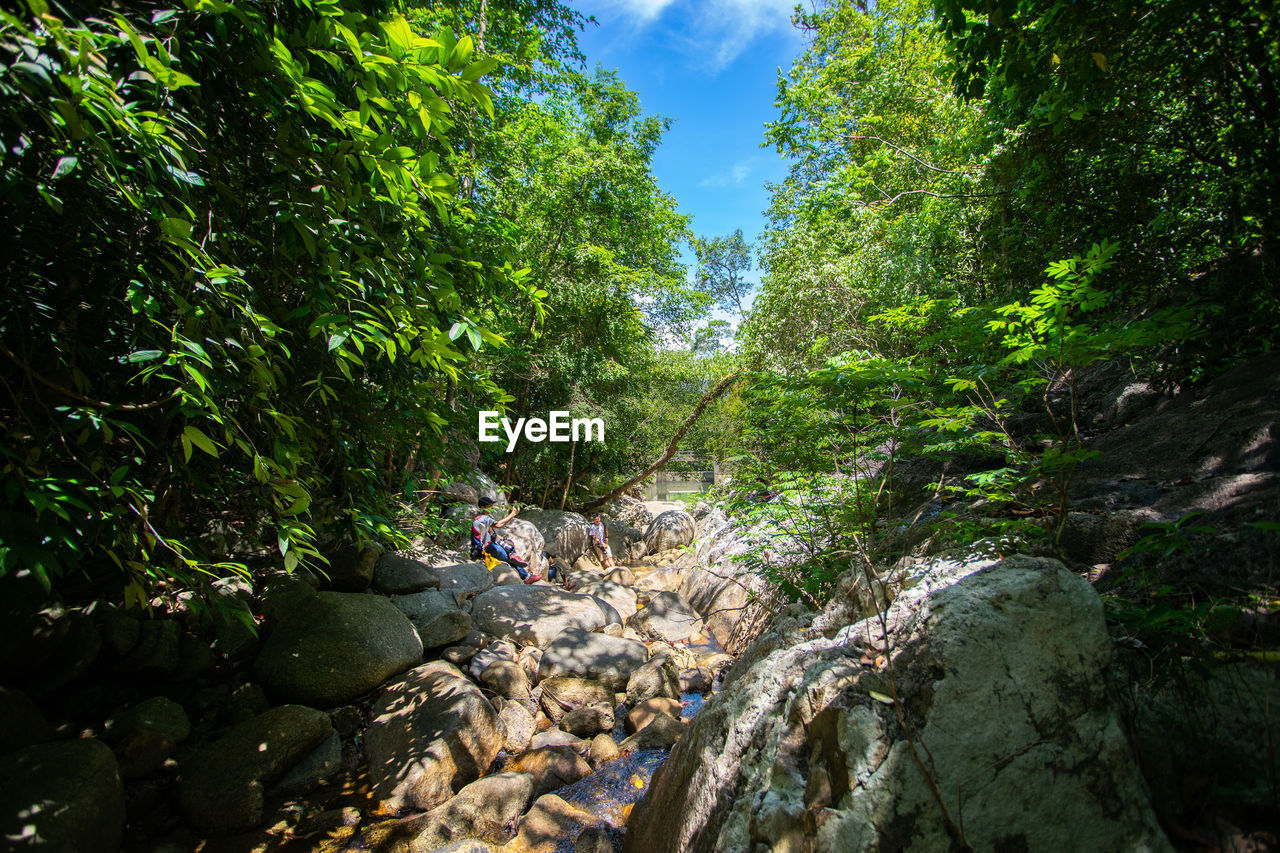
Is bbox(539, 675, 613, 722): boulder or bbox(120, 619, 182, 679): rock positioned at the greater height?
bbox(120, 619, 182, 679): rock

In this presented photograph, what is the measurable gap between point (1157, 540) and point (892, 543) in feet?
6.34

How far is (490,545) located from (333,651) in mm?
3795

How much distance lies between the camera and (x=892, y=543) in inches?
151

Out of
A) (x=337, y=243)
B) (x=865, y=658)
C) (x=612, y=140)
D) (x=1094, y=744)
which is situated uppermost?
(x=612, y=140)

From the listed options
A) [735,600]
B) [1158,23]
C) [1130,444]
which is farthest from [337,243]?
[735,600]

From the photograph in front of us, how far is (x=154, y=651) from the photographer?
12.6 feet

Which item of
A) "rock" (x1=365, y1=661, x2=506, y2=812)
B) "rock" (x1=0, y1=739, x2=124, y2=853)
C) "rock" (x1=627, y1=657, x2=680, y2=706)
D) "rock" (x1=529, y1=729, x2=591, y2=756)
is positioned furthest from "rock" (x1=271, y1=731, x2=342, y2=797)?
"rock" (x1=627, y1=657, x2=680, y2=706)

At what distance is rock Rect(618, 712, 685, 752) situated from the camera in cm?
467

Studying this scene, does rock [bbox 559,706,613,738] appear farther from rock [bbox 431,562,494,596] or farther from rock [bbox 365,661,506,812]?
rock [bbox 431,562,494,596]

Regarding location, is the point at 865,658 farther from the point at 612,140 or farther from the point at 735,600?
the point at 612,140

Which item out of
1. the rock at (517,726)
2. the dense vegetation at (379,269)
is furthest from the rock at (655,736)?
the dense vegetation at (379,269)

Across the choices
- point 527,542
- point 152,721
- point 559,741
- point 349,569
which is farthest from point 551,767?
point 527,542

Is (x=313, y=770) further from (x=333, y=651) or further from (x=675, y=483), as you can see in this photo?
(x=675, y=483)

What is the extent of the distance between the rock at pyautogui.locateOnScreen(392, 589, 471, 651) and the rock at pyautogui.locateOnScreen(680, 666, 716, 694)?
8.41 feet
